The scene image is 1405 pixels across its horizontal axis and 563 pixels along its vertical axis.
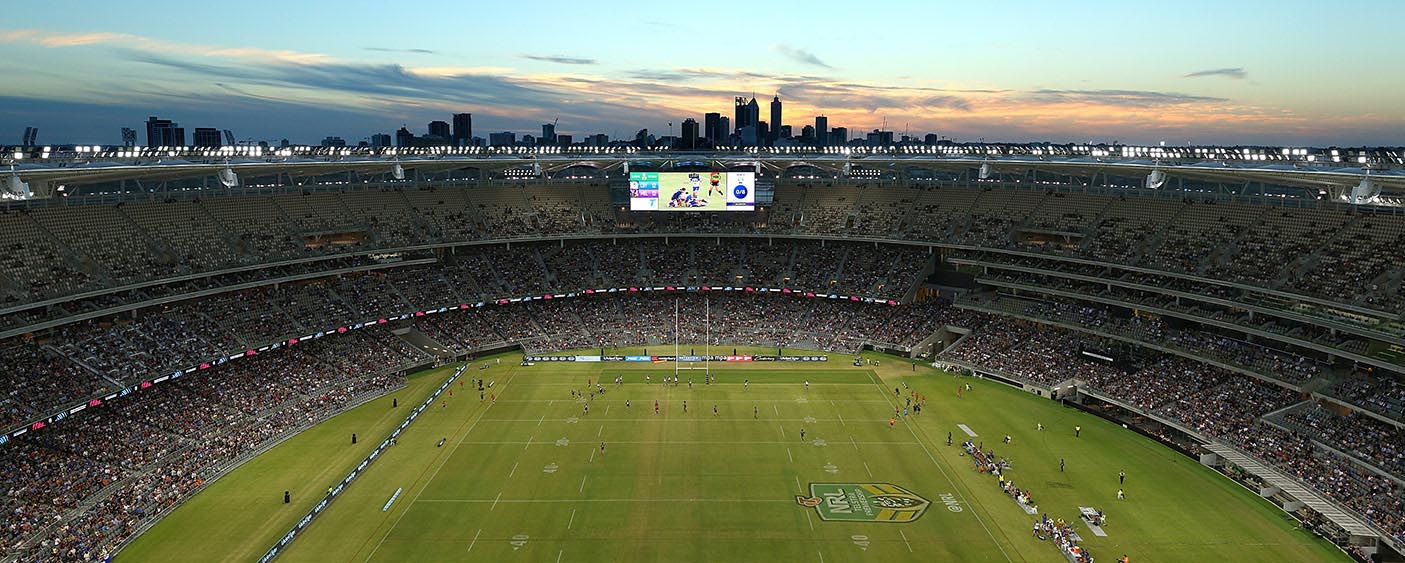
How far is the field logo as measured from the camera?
3612 centimetres

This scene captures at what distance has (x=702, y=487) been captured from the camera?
39.5m

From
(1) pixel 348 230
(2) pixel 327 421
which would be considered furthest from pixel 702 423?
(1) pixel 348 230

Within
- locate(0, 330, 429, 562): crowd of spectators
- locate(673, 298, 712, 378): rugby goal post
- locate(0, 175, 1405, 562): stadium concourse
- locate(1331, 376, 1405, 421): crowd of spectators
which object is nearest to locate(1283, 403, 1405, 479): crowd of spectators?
locate(0, 175, 1405, 562): stadium concourse

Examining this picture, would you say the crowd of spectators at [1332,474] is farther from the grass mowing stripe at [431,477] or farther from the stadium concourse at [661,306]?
the grass mowing stripe at [431,477]

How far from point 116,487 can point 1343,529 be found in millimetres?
54214

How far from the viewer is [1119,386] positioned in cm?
5106

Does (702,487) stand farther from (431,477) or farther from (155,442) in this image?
(155,442)

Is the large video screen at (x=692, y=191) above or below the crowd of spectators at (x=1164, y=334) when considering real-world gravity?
above

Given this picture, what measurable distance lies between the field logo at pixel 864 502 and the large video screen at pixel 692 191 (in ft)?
133

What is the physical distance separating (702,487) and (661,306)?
3619cm

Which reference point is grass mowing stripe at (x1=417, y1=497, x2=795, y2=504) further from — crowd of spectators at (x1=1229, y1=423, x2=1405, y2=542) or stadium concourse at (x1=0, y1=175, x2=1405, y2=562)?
crowd of spectators at (x1=1229, y1=423, x2=1405, y2=542)

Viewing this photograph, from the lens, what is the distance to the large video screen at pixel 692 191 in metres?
75.8

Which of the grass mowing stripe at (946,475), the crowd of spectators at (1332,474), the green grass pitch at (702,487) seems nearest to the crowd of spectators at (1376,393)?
the crowd of spectators at (1332,474)

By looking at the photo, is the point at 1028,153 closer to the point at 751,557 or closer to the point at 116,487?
the point at 751,557
